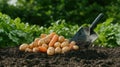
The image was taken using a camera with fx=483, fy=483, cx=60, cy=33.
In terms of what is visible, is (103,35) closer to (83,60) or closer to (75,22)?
(83,60)

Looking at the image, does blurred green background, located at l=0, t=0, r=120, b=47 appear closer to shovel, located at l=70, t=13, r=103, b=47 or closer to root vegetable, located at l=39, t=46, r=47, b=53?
shovel, located at l=70, t=13, r=103, b=47

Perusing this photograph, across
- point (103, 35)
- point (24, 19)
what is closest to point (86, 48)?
point (103, 35)

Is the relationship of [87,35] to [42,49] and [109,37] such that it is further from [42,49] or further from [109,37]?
[42,49]

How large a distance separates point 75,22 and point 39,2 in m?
1.16

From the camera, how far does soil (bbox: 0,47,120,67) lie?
219 inches

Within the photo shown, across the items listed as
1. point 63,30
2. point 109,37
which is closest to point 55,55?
point 109,37

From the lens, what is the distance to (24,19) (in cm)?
1267

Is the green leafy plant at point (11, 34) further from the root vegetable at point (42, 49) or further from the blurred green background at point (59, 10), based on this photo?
the blurred green background at point (59, 10)

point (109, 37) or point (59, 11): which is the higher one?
point (59, 11)

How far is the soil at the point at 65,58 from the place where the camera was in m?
5.57

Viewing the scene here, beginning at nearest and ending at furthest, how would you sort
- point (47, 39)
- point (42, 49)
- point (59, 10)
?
point (42, 49), point (47, 39), point (59, 10)

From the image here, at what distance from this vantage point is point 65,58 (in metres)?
5.97

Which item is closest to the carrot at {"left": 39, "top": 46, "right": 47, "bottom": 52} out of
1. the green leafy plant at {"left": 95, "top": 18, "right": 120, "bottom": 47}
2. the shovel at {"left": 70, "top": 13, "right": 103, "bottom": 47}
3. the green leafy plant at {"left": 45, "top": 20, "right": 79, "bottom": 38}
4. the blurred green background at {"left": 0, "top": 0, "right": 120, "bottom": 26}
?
the shovel at {"left": 70, "top": 13, "right": 103, "bottom": 47}

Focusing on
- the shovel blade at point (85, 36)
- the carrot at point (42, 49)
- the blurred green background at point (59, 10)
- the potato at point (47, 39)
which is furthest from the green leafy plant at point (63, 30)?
the blurred green background at point (59, 10)
